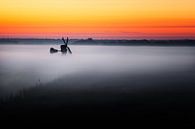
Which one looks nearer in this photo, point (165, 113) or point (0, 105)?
point (165, 113)

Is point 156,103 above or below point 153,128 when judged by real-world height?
above

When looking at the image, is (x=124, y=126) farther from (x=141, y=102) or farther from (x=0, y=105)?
(x=0, y=105)

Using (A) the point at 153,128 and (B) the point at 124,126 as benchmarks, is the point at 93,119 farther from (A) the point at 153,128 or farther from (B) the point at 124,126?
(A) the point at 153,128

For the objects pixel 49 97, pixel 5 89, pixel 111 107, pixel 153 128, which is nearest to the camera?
pixel 153 128

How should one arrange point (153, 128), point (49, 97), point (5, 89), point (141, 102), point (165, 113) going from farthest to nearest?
point (5, 89)
point (49, 97)
point (141, 102)
point (165, 113)
point (153, 128)

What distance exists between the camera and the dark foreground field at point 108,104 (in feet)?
61.0

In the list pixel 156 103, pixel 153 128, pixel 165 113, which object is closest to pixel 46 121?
pixel 153 128

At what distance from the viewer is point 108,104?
2211cm

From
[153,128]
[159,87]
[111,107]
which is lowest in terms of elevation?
[153,128]

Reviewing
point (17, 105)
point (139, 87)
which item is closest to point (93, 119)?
point (17, 105)

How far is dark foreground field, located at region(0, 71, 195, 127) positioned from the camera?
732 inches

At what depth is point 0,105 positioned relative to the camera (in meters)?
21.3

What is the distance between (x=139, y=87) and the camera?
30359 millimetres

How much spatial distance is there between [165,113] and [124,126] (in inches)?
144
